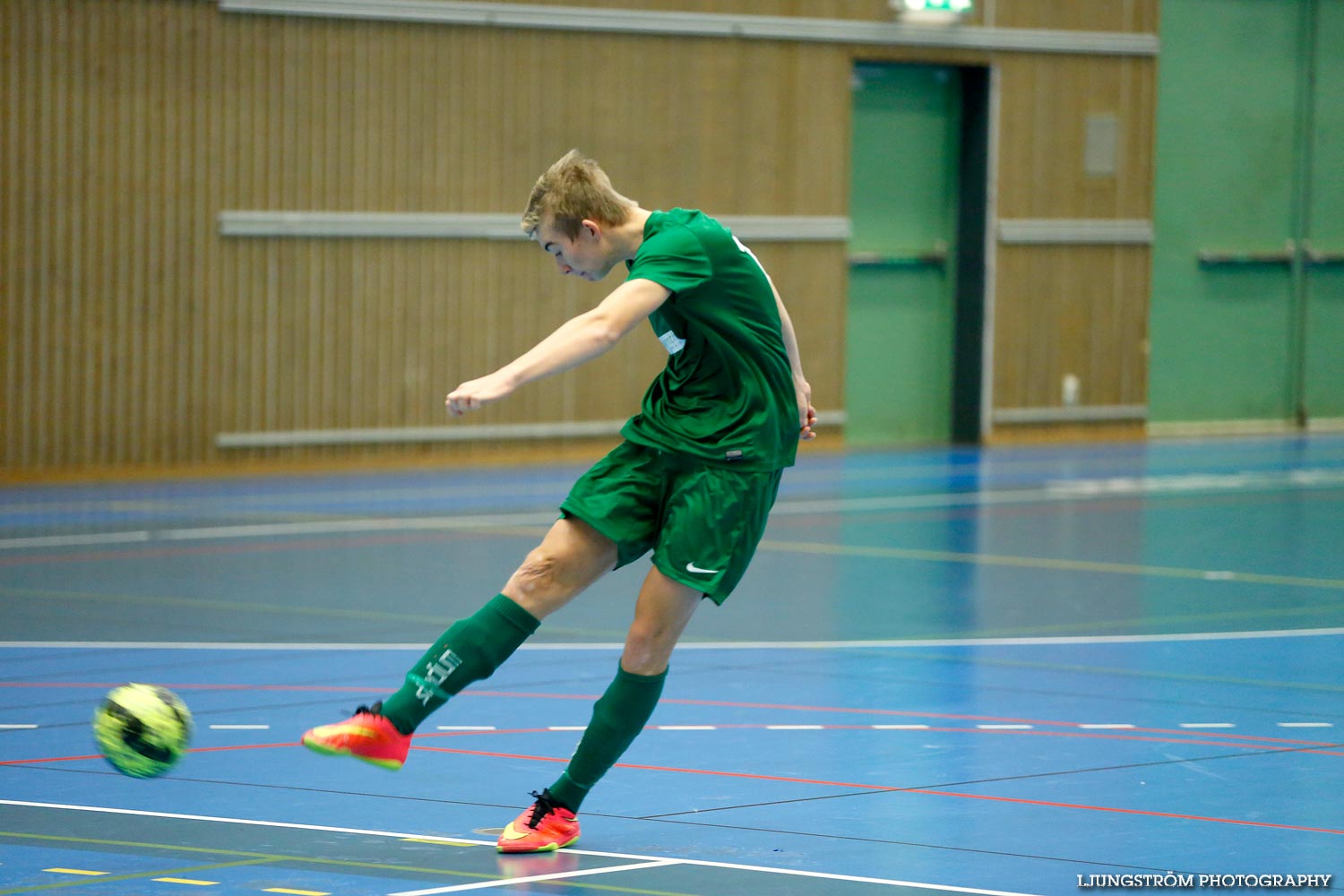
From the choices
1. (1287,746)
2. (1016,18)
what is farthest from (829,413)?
(1287,746)

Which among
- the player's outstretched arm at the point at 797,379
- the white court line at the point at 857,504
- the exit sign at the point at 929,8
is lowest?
the white court line at the point at 857,504

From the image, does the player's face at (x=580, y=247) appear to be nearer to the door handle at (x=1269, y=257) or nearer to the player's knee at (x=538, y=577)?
the player's knee at (x=538, y=577)

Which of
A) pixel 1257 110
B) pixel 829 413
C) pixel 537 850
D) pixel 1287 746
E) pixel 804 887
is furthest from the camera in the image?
pixel 1257 110

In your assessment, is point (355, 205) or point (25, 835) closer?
point (25, 835)

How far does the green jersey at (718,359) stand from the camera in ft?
16.4

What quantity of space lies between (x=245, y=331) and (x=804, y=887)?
1442 cm

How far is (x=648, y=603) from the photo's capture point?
16.4 feet

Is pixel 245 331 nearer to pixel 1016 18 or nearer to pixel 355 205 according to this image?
pixel 355 205

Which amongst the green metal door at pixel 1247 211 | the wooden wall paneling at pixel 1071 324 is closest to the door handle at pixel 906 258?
the wooden wall paneling at pixel 1071 324

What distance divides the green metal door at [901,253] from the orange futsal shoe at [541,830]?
1737 centimetres

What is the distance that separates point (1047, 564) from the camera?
11.9 meters

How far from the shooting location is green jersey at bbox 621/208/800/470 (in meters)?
4.99

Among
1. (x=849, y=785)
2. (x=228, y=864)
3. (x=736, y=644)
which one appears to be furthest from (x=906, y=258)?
(x=228, y=864)

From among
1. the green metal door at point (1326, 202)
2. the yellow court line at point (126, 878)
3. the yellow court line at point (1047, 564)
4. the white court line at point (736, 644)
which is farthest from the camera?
the green metal door at point (1326, 202)
